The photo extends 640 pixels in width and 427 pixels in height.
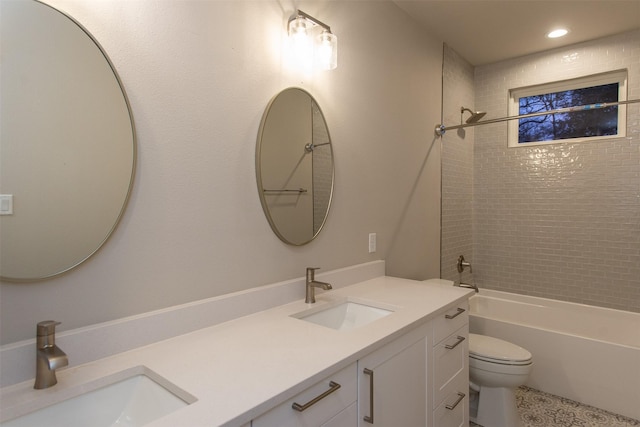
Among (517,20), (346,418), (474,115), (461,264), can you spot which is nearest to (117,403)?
(346,418)

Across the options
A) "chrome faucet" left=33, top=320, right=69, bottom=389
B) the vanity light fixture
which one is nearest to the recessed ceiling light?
the vanity light fixture

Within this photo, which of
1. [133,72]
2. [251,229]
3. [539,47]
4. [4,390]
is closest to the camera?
[4,390]

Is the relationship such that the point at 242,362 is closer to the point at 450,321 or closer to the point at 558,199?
the point at 450,321

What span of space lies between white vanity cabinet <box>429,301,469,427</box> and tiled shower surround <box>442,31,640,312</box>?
4.39 feet

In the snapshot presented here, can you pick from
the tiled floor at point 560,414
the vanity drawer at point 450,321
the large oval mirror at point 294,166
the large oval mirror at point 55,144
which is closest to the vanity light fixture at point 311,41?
the large oval mirror at point 294,166

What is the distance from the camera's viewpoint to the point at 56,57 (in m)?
0.96

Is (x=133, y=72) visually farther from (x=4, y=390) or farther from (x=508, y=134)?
(x=508, y=134)

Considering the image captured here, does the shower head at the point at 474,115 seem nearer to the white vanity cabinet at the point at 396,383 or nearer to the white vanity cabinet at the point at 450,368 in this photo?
the white vanity cabinet at the point at 450,368

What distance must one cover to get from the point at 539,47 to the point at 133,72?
10.7 feet

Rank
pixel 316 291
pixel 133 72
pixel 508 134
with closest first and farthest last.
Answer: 1. pixel 133 72
2. pixel 316 291
3. pixel 508 134

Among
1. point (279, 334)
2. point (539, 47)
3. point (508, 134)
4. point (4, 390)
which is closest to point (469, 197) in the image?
point (508, 134)

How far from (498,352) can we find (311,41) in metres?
1.98

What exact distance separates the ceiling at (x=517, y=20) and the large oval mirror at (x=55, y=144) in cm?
204

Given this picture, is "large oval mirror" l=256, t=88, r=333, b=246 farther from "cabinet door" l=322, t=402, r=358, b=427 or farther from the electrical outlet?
"cabinet door" l=322, t=402, r=358, b=427
